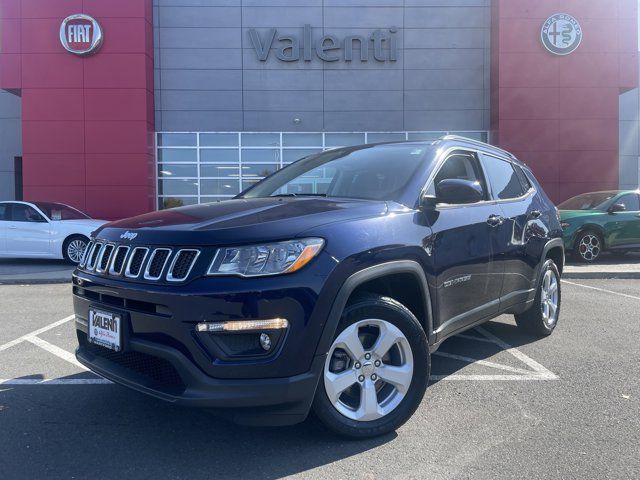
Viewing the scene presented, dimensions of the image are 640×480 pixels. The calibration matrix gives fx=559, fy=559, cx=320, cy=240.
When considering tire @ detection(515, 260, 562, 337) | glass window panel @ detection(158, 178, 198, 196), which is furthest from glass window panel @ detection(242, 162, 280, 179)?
tire @ detection(515, 260, 562, 337)

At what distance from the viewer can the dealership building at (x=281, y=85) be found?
53.4 ft

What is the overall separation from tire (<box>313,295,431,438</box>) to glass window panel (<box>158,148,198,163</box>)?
1504cm

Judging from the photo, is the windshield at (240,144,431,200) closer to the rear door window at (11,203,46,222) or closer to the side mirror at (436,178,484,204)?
the side mirror at (436,178,484,204)

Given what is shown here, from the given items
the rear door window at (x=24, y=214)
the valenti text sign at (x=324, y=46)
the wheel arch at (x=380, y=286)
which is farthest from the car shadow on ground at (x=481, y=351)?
the valenti text sign at (x=324, y=46)

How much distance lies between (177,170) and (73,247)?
6.59 meters

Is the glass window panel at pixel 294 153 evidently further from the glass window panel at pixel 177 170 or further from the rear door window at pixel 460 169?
the rear door window at pixel 460 169

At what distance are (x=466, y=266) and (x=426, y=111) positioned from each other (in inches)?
567

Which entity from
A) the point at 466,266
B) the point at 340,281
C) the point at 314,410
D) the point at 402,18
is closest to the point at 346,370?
the point at 314,410

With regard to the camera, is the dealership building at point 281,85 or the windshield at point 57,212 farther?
the dealership building at point 281,85

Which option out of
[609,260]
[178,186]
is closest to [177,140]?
[178,186]

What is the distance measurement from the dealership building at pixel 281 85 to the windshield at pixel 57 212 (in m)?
4.80

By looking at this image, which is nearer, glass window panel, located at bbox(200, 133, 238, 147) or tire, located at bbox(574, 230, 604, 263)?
tire, located at bbox(574, 230, 604, 263)

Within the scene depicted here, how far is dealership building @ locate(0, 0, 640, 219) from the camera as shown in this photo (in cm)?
1627

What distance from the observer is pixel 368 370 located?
10.1 ft
